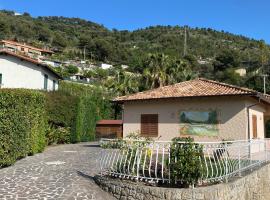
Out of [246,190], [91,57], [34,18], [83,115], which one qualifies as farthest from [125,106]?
[34,18]

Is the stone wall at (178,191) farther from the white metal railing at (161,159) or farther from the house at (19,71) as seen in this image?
the house at (19,71)

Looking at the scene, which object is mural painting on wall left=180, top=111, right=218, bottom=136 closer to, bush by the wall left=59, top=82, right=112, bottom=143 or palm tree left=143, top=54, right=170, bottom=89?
bush by the wall left=59, top=82, right=112, bottom=143

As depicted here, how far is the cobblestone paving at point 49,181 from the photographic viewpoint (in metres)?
8.72

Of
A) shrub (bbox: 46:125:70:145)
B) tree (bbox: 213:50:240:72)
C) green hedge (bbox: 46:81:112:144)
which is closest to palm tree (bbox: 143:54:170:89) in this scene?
green hedge (bbox: 46:81:112:144)

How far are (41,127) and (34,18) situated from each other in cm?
10886

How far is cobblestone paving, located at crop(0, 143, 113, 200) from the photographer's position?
343 inches

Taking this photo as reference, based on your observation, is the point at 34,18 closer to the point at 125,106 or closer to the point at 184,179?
the point at 125,106

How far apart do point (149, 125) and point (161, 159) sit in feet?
36.1

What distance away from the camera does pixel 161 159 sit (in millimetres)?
8930

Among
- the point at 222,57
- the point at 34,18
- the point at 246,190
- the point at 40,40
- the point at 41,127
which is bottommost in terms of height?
the point at 246,190

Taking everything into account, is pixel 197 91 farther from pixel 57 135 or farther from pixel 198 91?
pixel 57 135

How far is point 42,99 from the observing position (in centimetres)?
1688

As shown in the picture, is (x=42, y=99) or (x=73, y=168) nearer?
(x=73, y=168)

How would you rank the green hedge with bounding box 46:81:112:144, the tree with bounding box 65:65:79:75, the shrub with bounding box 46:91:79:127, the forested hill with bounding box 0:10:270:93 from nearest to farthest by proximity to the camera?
the shrub with bounding box 46:91:79:127
the green hedge with bounding box 46:81:112:144
the tree with bounding box 65:65:79:75
the forested hill with bounding box 0:10:270:93
